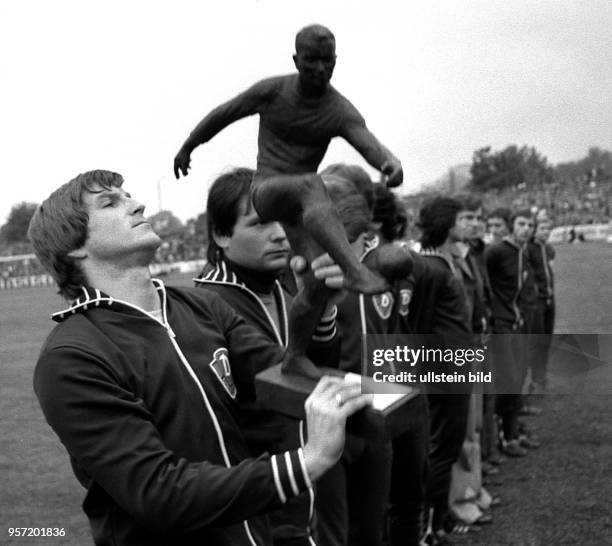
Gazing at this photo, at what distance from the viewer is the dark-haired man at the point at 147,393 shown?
1395mm

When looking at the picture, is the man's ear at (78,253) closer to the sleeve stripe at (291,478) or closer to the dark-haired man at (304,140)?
the dark-haired man at (304,140)

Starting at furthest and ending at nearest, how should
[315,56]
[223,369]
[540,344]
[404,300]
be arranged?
[540,344] < [404,300] < [223,369] < [315,56]

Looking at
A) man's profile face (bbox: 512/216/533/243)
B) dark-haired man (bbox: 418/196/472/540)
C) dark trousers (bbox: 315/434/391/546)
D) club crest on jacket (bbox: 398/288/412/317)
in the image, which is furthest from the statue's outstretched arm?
man's profile face (bbox: 512/216/533/243)

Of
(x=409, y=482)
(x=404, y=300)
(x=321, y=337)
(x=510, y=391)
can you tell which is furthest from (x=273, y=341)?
(x=510, y=391)

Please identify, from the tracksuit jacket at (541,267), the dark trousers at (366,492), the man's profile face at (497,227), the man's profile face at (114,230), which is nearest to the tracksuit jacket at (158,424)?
the man's profile face at (114,230)

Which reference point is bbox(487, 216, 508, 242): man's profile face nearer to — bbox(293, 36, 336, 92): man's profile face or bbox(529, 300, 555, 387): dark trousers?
bbox(529, 300, 555, 387): dark trousers

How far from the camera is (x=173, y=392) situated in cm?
157

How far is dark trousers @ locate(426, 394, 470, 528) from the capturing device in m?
3.76

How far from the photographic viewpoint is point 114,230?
5.65 feet

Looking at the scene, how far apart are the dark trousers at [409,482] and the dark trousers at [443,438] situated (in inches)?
20.9

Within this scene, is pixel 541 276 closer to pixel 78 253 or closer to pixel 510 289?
pixel 510 289

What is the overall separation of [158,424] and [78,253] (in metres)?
0.46

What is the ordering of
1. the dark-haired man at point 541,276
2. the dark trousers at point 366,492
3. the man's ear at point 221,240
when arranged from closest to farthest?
the man's ear at point 221,240 → the dark trousers at point 366,492 → the dark-haired man at point 541,276

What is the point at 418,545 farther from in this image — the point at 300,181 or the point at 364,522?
the point at 300,181
